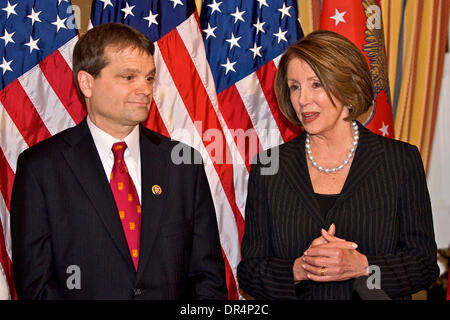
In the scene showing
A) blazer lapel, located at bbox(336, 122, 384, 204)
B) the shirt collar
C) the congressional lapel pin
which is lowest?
the congressional lapel pin

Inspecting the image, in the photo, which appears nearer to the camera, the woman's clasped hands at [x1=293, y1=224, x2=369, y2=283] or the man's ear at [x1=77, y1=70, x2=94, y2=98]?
the woman's clasped hands at [x1=293, y1=224, x2=369, y2=283]

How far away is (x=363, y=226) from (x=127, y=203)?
103 centimetres

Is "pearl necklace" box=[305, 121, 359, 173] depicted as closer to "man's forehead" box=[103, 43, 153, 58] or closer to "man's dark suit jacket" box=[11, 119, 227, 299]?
"man's dark suit jacket" box=[11, 119, 227, 299]

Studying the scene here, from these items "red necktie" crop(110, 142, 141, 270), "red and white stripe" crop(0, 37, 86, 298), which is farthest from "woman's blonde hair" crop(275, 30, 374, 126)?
"red and white stripe" crop(0, 37, 86, 298)

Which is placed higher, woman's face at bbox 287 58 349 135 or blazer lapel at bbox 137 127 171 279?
woman's face at bbox 287 58 349 135

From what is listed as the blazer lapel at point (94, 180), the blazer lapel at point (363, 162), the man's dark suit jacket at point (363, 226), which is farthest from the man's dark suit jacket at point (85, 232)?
the blazer lapel at point (363, 162)

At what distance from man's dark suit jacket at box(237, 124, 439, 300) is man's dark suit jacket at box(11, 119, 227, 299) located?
1.03 feet

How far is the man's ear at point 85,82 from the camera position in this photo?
256cm

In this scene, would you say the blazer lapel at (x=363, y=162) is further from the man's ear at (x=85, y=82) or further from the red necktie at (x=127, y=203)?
the man's ear at (x=85, y=82)

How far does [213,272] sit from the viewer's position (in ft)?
8.46

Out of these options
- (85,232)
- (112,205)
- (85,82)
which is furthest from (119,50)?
(85,232)

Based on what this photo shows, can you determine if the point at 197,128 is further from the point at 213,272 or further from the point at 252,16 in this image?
the point at 213,272

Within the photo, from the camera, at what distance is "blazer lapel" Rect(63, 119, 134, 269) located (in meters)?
2.36

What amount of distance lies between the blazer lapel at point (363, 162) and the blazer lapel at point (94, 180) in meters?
0.95
